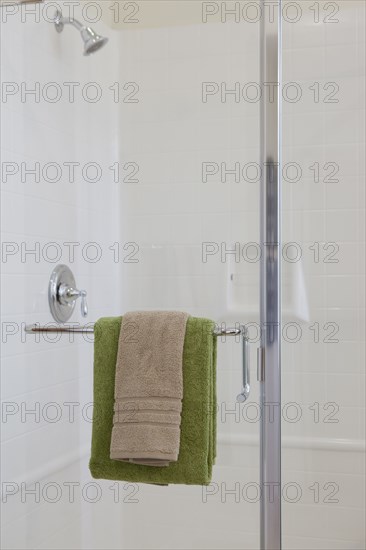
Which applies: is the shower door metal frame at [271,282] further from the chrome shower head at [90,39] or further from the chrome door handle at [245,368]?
the chrome shower head at [90,39]

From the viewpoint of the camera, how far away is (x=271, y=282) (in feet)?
5.43

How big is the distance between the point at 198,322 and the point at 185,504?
0.59 metres

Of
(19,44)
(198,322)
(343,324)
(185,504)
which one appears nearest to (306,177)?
(343,324)

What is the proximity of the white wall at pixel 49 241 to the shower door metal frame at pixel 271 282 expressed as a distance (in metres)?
0.43

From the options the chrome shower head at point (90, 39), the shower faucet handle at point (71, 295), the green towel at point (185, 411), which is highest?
the chrome shower head at point (90, 39)

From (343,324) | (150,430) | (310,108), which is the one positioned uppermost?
(310,108)

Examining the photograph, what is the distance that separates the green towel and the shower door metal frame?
16 cm

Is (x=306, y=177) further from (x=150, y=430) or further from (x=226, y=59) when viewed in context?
(x=150, y=430)

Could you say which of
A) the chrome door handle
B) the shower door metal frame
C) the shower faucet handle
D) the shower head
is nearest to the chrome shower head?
the shower head

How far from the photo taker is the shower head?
182cm

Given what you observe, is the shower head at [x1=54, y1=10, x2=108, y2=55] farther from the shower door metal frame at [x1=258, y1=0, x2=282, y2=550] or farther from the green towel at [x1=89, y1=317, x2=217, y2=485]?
the green towel at [x1=89, y1=317, x2=217, y2=485]

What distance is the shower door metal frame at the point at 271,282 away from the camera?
1.65 metres

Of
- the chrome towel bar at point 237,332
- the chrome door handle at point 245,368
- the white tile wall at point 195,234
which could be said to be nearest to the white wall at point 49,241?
the white tile wall at point 195,234

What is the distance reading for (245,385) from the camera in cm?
163
